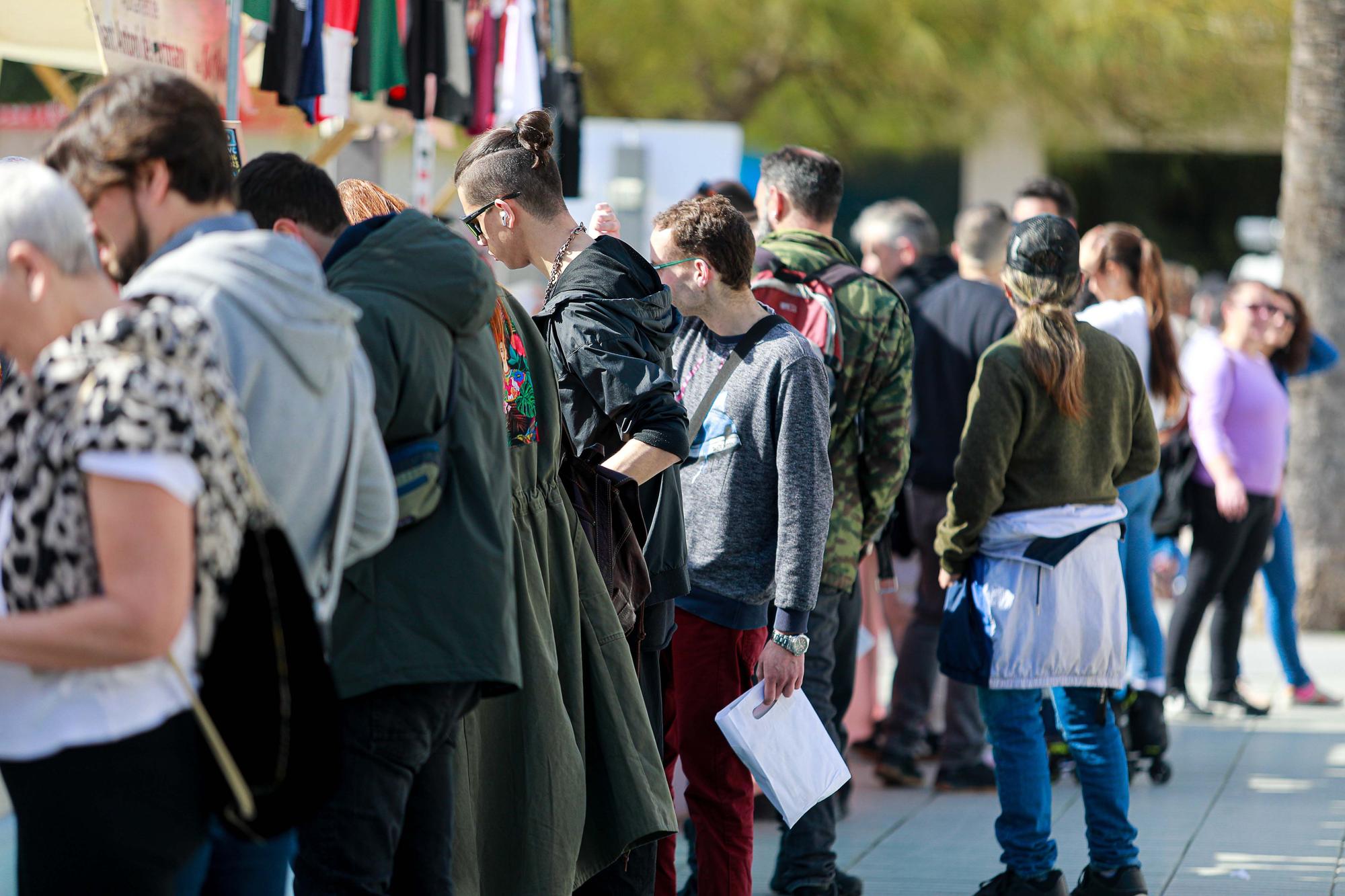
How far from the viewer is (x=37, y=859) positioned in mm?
1947

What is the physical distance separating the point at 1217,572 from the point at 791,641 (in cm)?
382

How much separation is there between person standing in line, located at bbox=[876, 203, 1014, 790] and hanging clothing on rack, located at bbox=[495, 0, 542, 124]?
204 cm

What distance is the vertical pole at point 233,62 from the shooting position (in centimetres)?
423

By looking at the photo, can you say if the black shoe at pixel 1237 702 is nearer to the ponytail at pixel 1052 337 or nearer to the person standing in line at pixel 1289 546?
the person standing in line at pixel 1289 546

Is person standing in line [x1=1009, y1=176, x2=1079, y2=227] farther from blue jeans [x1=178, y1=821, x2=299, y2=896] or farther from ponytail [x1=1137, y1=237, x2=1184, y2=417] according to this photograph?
blue jeans [x1=178, y1=821, x2=299, y2=896]

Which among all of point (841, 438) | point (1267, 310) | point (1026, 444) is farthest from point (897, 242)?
point (1026, 444)

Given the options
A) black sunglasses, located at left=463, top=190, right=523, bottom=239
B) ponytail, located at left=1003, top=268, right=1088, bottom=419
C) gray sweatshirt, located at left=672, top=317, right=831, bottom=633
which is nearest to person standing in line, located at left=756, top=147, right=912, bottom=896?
gray sweatshirt, located at left=672, top=317, right=831, bottom=633

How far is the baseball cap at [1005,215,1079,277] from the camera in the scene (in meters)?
4.17

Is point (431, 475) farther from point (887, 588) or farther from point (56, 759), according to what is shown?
point (887, 588)

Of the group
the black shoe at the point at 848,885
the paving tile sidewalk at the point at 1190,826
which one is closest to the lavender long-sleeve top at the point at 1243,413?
the paving tile sidewalk at the point at 1190,826

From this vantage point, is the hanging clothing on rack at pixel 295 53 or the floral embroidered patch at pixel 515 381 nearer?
the floral embroidered patch at pixel 515 381

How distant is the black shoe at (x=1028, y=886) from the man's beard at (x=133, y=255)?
2987 millimetres

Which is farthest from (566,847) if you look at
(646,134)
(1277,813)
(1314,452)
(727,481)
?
(1314,452)

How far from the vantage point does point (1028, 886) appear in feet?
13.7
